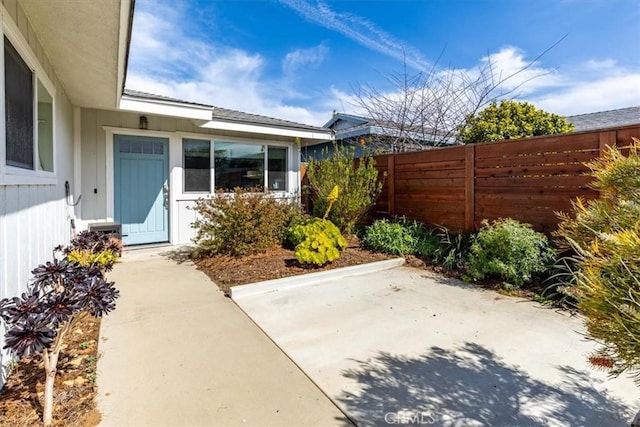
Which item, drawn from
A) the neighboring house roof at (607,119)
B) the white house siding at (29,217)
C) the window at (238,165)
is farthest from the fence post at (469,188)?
the neighboring house roof at (607,119)

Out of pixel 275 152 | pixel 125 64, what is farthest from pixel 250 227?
pixel 275 152

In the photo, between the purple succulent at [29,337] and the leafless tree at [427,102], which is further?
the leafless tree at [427,102]

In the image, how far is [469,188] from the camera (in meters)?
5.55

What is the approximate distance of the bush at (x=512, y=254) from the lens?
4.26 meters

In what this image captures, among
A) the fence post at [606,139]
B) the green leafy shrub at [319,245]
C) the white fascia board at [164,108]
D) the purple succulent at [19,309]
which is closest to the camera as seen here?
the purple succulent at [19,309]

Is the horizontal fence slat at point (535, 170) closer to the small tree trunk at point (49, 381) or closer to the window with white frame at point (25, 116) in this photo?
the small tree trunk at point (49, 381)

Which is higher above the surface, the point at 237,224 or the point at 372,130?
the point at 372,130

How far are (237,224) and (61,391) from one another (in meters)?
3.49

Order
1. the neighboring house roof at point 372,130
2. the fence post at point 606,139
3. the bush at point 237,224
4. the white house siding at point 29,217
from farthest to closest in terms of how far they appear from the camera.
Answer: the neighboring house roof at point 372,130 → the bush at point 237,224 → the fence post at point 606,139 → the white house siding at point 29,217

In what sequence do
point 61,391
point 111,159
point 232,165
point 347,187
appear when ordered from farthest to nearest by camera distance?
point 232,165
point 347,187
point 111,159
point 61,391

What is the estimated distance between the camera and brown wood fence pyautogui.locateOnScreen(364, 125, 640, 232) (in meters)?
4.33

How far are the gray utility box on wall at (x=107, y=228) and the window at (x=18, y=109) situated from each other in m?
3.21

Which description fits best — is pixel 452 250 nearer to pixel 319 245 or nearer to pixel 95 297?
pixel 319 245

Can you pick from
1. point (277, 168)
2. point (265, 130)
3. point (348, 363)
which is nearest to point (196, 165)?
point (265, 130)
